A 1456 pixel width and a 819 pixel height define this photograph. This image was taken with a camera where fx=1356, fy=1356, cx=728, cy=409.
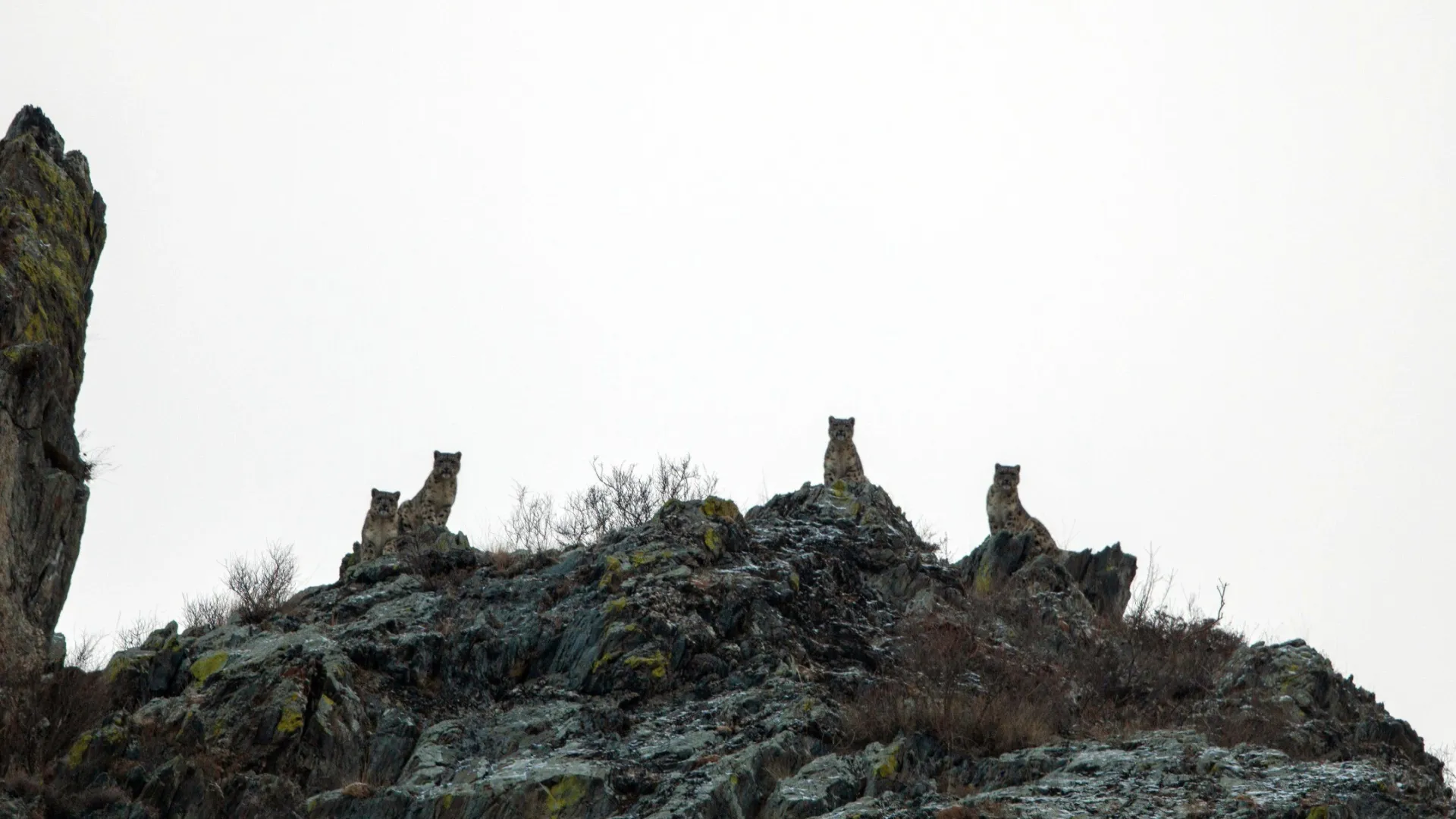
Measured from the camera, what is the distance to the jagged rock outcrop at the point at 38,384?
70.0 feet

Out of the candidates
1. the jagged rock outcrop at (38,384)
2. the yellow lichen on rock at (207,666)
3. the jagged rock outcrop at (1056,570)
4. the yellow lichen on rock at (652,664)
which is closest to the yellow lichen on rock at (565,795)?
the yellow lichen on rock at (652,664)

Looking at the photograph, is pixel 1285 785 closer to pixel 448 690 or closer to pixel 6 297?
pixel 448 690

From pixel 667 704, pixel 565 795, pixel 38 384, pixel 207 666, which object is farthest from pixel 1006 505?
pixel 38 384

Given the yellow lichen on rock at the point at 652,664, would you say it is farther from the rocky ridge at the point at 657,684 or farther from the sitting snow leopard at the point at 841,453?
the sitting snow leopard at the point at 841,453

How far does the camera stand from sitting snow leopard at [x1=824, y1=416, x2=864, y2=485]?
32.6m

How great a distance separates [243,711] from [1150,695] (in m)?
13.4

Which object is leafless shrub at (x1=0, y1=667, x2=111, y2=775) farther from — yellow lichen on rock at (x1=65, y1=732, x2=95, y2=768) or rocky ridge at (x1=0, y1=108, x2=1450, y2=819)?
yellow lichen on rock at (x1=65, y1=732, x2=95, y2=768)

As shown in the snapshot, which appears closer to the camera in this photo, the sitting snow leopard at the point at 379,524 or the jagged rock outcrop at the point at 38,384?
the jagged rock outcrop at the point at 38,384

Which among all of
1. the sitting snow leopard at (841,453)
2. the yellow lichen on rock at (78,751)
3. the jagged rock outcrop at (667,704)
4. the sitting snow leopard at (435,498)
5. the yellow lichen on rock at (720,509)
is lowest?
the yellow lichen on rock at (78,751)

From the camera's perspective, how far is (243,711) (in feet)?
62.3

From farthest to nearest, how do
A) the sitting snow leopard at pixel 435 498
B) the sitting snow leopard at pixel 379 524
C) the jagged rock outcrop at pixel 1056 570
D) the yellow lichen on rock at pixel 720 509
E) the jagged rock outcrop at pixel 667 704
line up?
the sitting snow leopard at pixel 435 498 → the sitting snow leopard at pixel 379 524 → the jagged rock outcrop at pixel 1056 570 → the yellow lichen on rock at pixel 720 509 → the jagged rock outcrop at pixel 667 704

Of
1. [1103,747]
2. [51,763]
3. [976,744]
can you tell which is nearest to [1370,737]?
[1103,747]

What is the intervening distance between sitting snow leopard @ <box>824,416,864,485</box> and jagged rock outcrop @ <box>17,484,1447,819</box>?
22.0ft

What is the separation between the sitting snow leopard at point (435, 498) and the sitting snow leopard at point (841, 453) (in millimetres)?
8839
